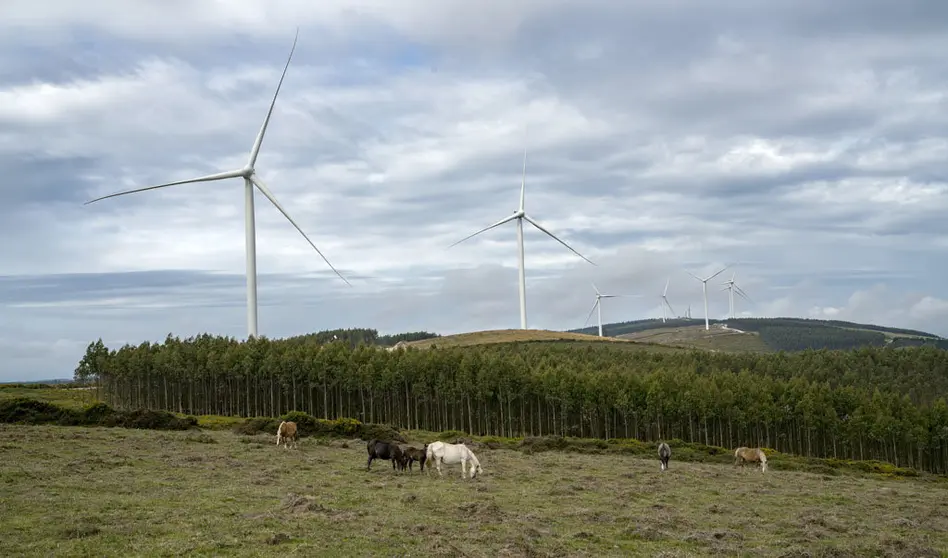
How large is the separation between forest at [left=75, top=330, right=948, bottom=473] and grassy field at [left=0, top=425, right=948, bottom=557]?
53333mm

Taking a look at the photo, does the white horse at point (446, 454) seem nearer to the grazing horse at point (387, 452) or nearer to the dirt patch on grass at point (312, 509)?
the grazing horse at point (387, 452)

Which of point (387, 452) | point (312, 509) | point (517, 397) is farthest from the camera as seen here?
point (517, 397)

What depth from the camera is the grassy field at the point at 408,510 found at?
21.5 m

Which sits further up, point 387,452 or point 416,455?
point 387,452

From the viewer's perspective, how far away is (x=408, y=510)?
27094 millimetres

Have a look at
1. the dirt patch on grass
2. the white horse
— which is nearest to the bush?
the white horse

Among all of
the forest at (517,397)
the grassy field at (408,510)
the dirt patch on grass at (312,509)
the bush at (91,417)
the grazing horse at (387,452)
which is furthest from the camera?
the forest at (517,397)

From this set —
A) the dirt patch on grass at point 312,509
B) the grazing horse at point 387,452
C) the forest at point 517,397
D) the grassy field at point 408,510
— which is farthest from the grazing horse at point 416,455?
the forest at point 517,397

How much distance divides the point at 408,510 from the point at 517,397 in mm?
79573

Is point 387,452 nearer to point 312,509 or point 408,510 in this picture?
point 408,510

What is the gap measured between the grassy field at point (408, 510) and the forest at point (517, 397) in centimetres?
5333

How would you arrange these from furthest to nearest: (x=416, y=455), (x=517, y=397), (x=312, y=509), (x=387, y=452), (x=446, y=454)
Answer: (x=517, y=397) → (x=387, y=452) → (x=416, y=455) → (x=446, y=454) → (x=312, y=509)

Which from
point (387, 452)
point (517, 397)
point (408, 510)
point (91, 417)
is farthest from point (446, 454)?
point (517, 397)

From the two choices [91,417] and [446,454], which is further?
[91,417]
